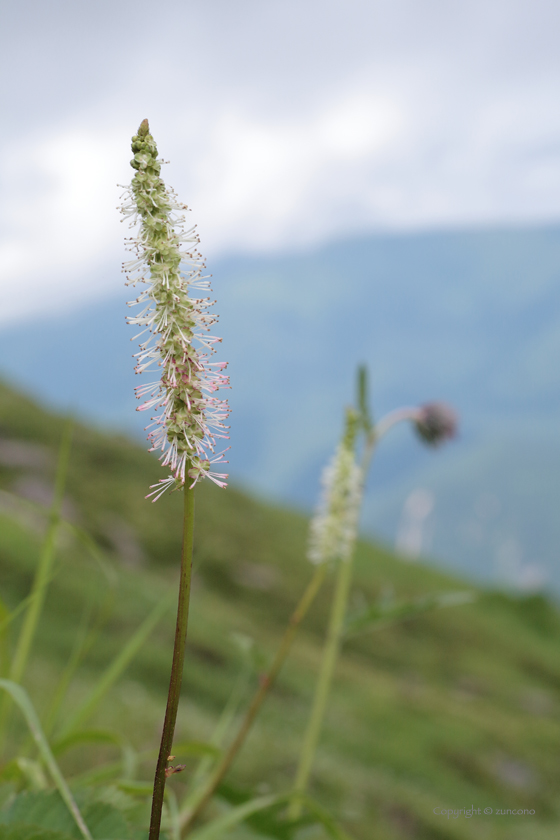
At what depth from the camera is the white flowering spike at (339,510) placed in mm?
3768

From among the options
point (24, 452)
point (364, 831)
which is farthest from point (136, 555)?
point (364, 831)

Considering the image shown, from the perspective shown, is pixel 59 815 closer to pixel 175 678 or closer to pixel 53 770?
pixel 53 770

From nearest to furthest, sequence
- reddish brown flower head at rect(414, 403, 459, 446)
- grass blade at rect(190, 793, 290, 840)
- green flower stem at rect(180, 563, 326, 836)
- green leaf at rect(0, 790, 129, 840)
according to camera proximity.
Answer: green leaf at rect(0, 790, 129, 840), grass blade at rect(190, 793, 290, 840), green flower stem at rect(180, 563, 326, 836), reddish brown flower head at rect(414, 403, 459, 446)

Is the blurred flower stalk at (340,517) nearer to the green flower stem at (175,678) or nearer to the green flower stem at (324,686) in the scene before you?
the green flower stem at (324,686)

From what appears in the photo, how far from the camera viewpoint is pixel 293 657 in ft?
94.1

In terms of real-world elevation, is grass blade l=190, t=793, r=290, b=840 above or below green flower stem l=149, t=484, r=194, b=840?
below

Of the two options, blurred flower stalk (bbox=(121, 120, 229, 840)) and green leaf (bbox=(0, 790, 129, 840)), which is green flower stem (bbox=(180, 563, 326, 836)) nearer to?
green leaf (bbox=(0, 790, 129, 840))

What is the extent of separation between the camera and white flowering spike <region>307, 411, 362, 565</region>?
12.4ft

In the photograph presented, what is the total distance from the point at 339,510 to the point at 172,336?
2.30 m

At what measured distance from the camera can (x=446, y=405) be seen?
602 centimetres

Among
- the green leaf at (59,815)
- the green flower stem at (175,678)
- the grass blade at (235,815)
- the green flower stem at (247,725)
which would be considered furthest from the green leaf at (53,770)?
the green flower stem at (247,725)

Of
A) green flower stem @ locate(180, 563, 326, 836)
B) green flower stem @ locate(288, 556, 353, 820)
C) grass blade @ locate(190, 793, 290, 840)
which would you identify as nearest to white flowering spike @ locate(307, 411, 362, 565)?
green flower stem @ locate(288, 556, 353, 820)

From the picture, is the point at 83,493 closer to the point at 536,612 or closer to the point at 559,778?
the point at 559,778

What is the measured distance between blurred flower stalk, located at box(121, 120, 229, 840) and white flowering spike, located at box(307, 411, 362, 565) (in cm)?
199
